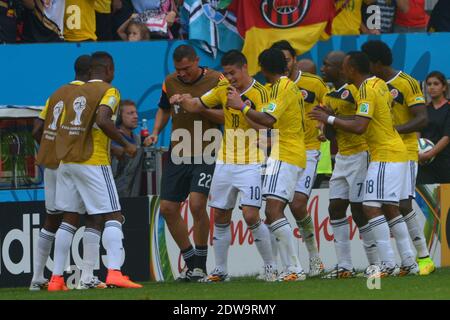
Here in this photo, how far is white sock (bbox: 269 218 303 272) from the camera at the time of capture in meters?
13.0

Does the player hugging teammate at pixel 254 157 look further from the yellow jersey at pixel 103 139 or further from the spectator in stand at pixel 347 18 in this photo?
the spectator in stand at pixel 347 18

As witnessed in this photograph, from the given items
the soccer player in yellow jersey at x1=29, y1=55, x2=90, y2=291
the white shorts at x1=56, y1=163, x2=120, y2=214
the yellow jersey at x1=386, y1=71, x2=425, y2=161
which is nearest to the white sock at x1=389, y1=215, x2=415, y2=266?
the yellow jersey at x1=386, y1=71, x2=425, y2=161

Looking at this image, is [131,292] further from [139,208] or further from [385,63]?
[385,63]

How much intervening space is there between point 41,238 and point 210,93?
224 centimetres

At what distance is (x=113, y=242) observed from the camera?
1250 centimetres

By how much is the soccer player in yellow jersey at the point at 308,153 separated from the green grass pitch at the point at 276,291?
30.4 inches

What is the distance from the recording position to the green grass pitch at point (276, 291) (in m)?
11.2

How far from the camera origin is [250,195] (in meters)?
13.2

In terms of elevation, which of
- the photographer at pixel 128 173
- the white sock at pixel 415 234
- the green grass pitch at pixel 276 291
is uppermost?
the photographer at pixel 128 173

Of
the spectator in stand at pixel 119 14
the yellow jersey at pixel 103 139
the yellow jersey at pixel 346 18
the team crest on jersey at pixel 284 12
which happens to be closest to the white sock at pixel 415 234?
the yellow jersey at pixel 103 139

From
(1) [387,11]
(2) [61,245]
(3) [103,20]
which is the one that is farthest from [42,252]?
(1) [387,11]

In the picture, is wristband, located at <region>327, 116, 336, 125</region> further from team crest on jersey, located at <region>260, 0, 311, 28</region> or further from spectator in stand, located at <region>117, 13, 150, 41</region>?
spectator in stand, located at <region>117, 13, 150, 41</region>

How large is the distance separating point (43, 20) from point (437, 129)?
16.8ft

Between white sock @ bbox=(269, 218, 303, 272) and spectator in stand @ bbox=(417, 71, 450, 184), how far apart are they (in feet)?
11.4
